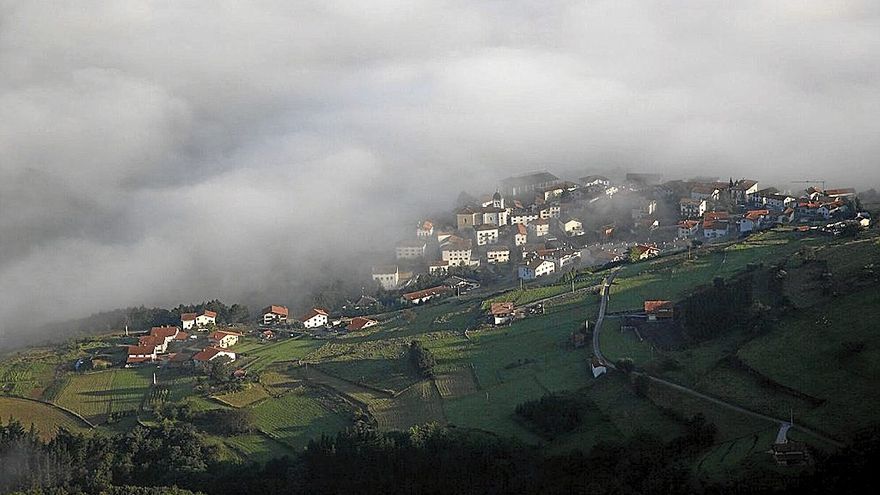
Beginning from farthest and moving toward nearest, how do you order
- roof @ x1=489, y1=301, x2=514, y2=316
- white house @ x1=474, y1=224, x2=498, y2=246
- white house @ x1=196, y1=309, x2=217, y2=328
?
1. white house @ x1=474, y1=224, x2=498, y2=246
2. white house @ x1=196, y1=309, x2=217, y2=328
3. roof @ x1=489, y1=301, x2=514, y2=316

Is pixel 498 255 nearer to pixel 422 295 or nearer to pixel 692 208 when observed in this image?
pixel 422 295

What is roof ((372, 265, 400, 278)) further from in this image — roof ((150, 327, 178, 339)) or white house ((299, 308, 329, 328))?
roof ((150, 327, 178, 339))

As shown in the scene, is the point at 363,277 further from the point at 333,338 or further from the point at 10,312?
the point at 10,312

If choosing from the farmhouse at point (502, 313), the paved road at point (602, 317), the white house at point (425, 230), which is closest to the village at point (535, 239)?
the farmhouse at point (502, 313)

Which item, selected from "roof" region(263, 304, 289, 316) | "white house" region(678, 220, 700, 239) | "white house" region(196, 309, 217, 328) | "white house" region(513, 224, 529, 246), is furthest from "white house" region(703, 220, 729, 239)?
"white house" region(196, 309, 217, 328)

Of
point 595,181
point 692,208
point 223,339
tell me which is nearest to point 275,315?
point 223,339

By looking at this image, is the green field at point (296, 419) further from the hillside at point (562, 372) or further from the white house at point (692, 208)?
the white house at point (692, 208)
